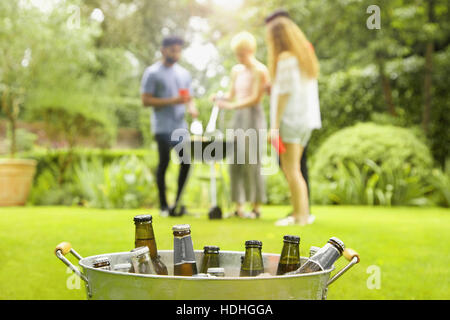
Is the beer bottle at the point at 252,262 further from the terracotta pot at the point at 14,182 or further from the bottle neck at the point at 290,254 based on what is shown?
the terracotta pot at the point at 14,182

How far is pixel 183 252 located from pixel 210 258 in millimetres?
59

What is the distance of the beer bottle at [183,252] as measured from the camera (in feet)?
1.86

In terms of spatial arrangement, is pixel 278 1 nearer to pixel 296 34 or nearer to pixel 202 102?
pixel 202 102

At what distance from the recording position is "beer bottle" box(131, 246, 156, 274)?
551 mm

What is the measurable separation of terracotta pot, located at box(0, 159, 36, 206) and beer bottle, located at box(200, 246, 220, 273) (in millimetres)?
2901

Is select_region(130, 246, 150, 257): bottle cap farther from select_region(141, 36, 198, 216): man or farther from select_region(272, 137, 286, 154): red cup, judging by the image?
select_region(141, 36, 198, 216): man

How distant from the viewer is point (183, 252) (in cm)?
59

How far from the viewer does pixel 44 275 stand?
1.13 m

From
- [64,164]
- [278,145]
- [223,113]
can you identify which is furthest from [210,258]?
[64,164]

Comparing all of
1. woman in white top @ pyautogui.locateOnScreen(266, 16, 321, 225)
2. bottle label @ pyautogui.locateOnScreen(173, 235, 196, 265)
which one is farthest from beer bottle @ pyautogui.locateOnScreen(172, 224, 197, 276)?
woman in white top @ pyautogui.locateOnScreen(266, 16, 321, 225)

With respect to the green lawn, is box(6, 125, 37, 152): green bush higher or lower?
higher
